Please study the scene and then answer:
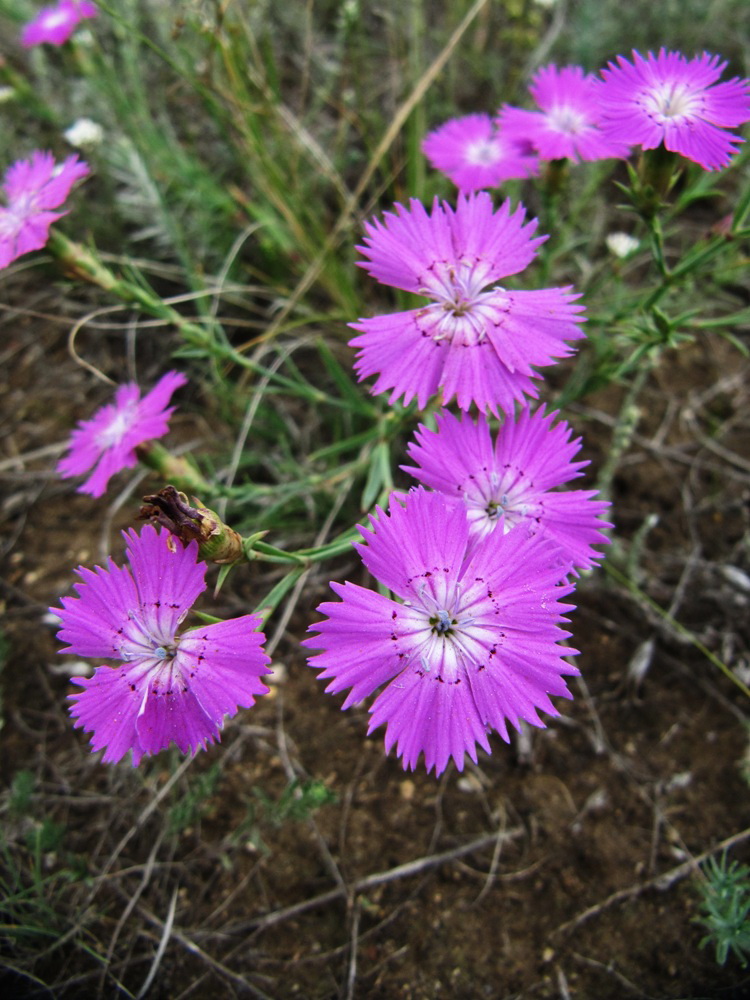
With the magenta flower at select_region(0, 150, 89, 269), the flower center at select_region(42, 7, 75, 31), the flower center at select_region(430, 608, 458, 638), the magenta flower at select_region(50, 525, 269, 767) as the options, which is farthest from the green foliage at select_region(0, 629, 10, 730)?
the flower center at select_region(42, 7, 75, 31)

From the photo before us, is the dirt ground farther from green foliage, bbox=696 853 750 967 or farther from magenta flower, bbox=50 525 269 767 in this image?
magenta flower, bbox=50 525 269 767

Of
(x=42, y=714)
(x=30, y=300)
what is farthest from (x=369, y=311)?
(x=42, y=714)

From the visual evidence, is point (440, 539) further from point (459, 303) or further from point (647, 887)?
point (647, 887)

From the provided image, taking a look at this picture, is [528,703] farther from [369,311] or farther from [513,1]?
[513,1]

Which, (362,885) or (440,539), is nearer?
(440,539)

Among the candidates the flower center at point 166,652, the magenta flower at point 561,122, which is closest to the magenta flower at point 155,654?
the flower center at point 166,652

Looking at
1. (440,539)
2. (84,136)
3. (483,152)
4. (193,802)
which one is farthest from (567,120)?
(193,802)
